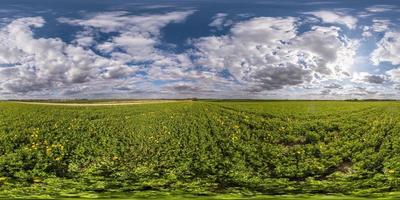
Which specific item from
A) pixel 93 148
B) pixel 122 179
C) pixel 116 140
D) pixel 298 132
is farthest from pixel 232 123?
pixel 122 179

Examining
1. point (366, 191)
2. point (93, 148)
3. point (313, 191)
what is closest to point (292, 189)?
point (313, 191)

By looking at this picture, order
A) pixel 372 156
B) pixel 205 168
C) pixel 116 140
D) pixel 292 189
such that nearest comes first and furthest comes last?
1. pixel 292 189
2. pixel 205 168
3. pixel 372 156
4. pixel 116 140

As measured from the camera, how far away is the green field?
21.9 metres

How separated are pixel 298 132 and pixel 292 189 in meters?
16.9

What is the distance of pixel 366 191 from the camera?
2012 centimetres

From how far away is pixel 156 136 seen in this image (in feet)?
119

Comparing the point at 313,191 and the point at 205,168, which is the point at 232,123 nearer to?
the point at 205,168

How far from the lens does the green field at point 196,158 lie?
71.8 feet

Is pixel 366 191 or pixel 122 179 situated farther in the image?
pixel 122 179

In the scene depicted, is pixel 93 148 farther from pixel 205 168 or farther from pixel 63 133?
pixel 205 168

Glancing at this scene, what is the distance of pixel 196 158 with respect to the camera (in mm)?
29781

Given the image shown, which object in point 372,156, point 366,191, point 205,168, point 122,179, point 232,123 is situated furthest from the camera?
point 232,123

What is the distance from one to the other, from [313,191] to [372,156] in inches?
407

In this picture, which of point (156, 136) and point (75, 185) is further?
point (156, 136)
